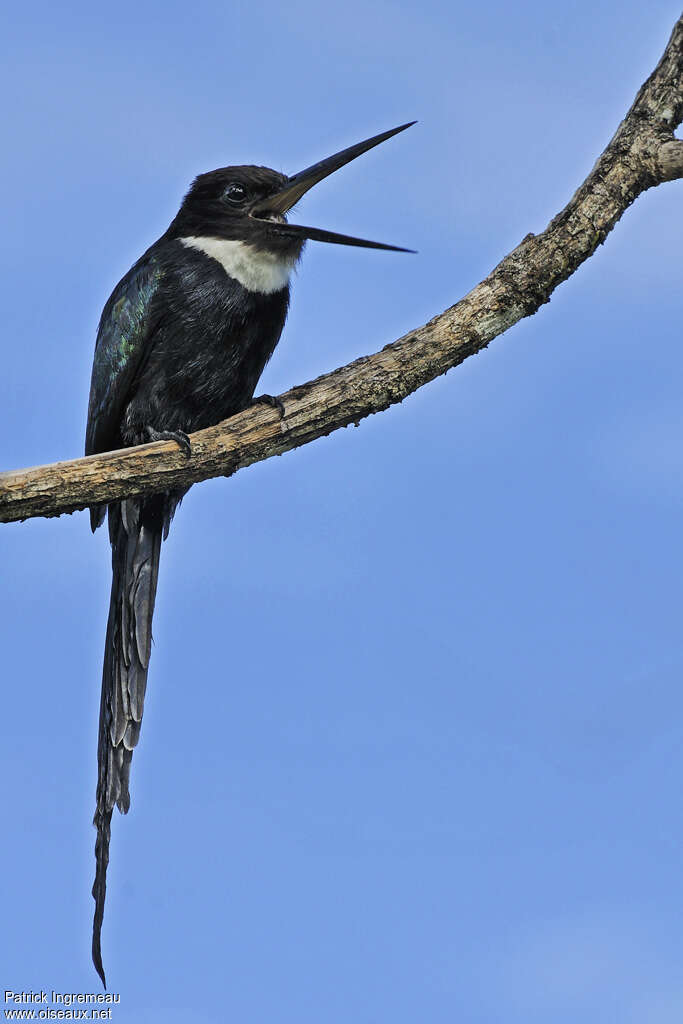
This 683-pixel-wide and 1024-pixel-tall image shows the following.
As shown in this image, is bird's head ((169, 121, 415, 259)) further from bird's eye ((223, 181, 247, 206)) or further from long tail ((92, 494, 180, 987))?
long tail ((92, 494, 180, 987))

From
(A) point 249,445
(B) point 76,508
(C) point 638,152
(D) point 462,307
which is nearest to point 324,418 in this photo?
(A) point 249,445

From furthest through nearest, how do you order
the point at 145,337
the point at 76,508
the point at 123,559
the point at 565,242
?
the point at 123,559 → the point at 145,337 → the point at 76,508 → the point at 565,242

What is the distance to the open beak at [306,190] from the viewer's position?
20.3 feet

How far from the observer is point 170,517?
6.76 m

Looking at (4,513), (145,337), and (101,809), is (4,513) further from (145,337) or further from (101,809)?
(101,809)

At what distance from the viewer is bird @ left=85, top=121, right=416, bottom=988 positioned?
6129 millimetres

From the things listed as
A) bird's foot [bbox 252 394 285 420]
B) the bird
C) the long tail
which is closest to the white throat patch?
the bird

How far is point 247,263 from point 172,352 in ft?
2.13

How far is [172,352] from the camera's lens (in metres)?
6.12

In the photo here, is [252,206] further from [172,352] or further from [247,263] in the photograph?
[172,352]

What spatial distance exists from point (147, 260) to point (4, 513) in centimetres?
162

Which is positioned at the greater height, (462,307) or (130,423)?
(130,423)

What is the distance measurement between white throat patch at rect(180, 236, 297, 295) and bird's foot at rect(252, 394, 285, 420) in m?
0.69

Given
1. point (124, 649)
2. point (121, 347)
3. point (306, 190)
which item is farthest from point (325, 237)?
point (124, 649)
